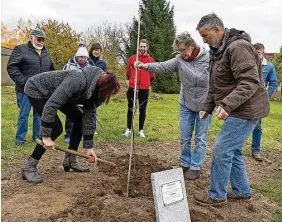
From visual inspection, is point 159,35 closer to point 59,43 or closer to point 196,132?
point 59,43

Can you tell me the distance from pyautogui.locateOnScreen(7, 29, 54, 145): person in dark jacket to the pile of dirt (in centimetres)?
112

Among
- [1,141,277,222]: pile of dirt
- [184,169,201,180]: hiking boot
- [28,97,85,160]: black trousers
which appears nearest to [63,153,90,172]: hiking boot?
[1,141,277,222]: pile of dirt

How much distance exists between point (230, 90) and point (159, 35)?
64.8ft

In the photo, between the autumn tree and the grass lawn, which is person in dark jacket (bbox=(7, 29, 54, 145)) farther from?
the autumn tree

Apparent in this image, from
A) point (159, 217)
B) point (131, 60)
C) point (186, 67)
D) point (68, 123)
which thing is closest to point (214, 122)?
point (131, 60)

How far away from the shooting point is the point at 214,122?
11727 millimetres

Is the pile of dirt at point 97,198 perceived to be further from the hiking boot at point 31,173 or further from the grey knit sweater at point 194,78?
the grey knit sweater at point 194,78

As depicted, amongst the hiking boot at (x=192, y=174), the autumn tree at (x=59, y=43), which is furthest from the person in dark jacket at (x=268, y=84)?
the autumn tree at (x=59, y=43)

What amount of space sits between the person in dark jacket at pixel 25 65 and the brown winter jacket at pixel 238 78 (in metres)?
3.55

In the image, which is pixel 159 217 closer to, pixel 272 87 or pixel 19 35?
pixel 272 87

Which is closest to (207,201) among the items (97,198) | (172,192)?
(172,192)

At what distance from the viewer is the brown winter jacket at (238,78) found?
3.71m

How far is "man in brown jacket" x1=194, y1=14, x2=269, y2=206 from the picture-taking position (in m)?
3.72

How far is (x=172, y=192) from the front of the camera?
3686 millimetres
